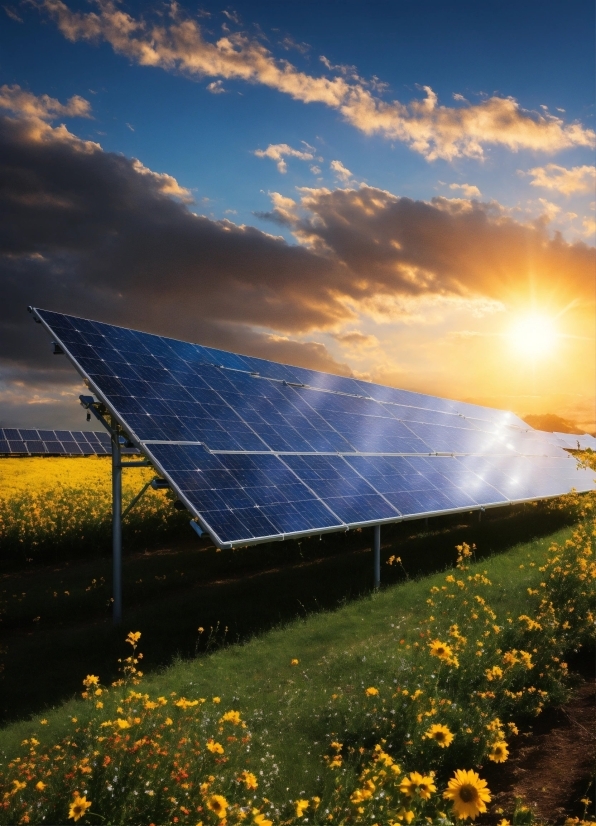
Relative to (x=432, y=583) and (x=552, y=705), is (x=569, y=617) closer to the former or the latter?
(x=552, y=705)

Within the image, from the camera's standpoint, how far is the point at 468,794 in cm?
392

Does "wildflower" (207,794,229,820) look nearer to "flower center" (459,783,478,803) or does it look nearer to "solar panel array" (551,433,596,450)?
"flower center" (459,783,478,803)

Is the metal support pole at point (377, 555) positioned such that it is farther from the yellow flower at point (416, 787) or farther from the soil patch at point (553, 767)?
the yellow flower at point (416, 787)

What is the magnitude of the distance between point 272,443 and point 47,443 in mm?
27590

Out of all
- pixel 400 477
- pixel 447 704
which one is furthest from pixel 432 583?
pixel 447 704

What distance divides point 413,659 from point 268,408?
8011mm

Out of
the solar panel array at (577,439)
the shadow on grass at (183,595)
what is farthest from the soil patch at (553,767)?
the solar panel array at (577,439)

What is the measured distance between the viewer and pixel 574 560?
38.6 ft

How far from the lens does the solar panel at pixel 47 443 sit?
36.0 meters

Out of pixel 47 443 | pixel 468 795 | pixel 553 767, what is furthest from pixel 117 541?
pixel 47 443

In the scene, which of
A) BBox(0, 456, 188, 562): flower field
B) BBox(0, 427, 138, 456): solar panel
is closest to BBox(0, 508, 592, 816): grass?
BBox(0, 456, 188, 562): flower field

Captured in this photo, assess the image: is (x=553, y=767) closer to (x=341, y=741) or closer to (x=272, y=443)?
(x=341, y=741)

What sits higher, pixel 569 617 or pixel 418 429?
pixel 418 429

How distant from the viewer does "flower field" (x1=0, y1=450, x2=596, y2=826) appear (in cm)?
498
